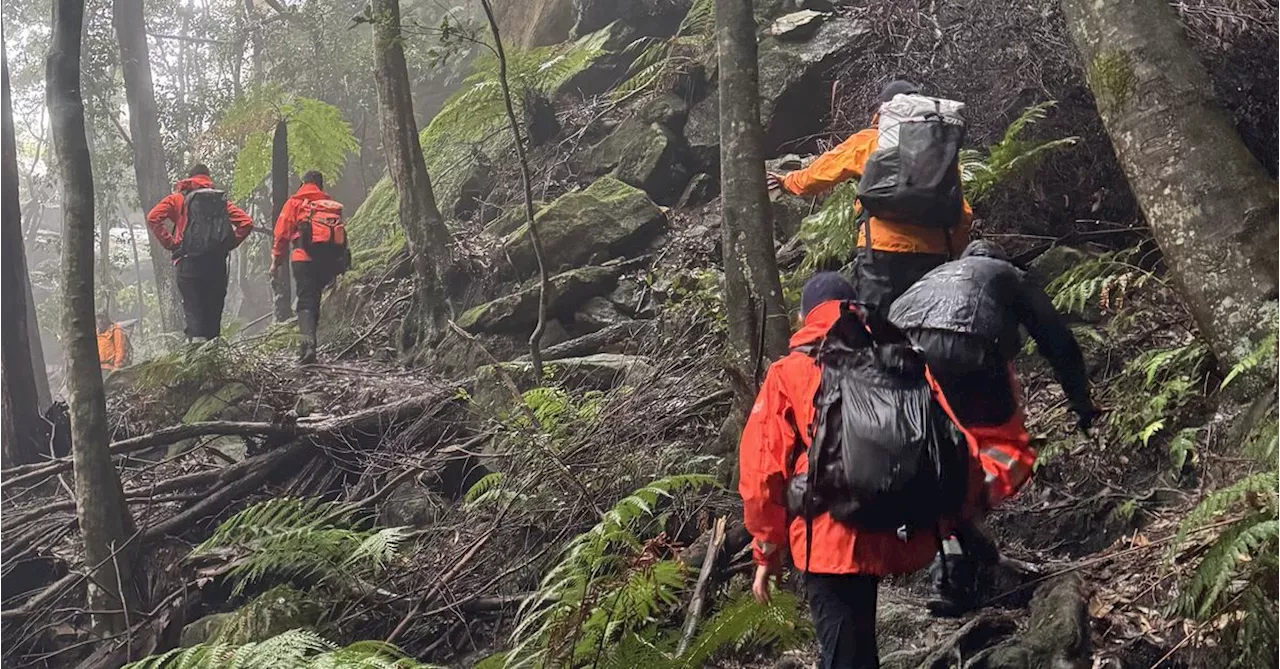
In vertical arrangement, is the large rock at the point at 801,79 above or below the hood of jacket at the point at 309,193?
above

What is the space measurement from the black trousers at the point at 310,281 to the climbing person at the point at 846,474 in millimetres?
7749

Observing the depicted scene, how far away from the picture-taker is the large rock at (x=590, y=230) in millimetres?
9383

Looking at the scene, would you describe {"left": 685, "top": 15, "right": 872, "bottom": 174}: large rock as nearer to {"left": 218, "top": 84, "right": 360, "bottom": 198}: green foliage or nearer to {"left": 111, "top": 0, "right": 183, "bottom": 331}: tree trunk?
{"left": 218, "top": 84, "right": 360, "bottom": 198}: green foliage

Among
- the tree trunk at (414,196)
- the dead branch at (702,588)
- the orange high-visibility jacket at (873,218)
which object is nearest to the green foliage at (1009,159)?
the orange high-visibility jacket at (873,218)

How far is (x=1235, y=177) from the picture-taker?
3895mm

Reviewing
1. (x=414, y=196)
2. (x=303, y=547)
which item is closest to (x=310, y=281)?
(x=414, y=196)

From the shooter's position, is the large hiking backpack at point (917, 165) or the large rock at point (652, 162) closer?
the large hiking backpack at point (917, 165)

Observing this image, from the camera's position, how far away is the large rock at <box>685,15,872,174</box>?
949 centimetres

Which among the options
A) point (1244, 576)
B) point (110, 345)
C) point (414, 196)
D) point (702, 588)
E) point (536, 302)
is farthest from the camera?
point (110, 345)

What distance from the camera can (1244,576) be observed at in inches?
122

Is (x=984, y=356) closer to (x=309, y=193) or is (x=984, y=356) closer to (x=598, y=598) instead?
(x=598, y=598)

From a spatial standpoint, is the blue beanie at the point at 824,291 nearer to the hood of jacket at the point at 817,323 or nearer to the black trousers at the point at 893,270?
the hood of jacket at the point at 817,323

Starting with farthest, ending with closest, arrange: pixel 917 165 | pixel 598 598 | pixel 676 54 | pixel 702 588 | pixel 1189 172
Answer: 1. pixel 676 54
2. pixel 917 165
3. pixel 702 588
4. pixel 1189 172
5. pixel 598 598

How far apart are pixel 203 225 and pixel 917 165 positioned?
311 inches
